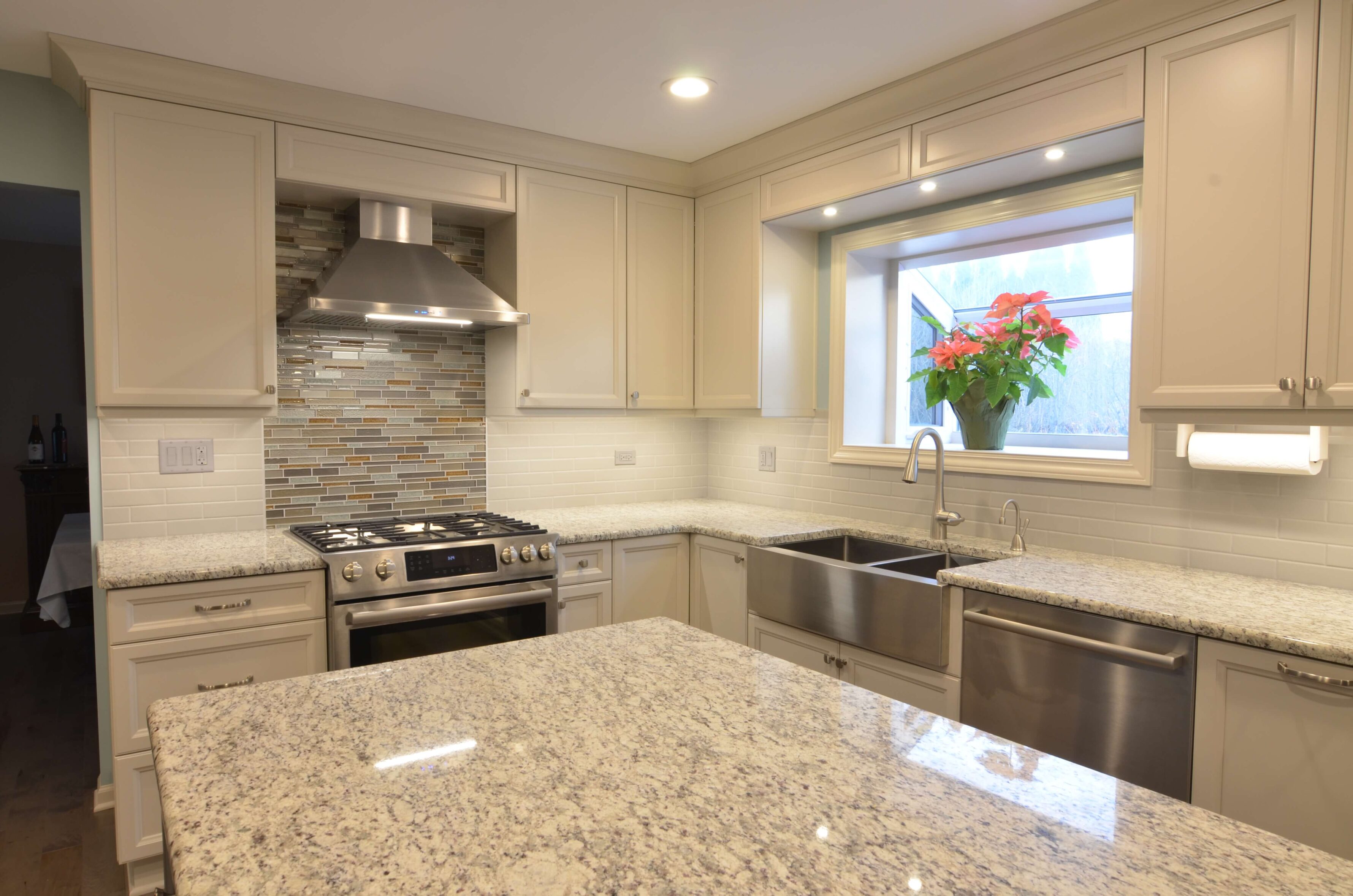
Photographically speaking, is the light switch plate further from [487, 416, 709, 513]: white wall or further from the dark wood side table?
the dark wood side table

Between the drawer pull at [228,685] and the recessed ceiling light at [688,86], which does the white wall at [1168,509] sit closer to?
the recessed ceiling light at [688,86]

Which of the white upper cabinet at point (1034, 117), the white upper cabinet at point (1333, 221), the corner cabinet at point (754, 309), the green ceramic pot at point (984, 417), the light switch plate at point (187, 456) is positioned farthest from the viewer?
the corner cabinet at point (754, 309)

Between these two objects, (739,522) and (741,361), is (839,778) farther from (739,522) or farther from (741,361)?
(741,361)

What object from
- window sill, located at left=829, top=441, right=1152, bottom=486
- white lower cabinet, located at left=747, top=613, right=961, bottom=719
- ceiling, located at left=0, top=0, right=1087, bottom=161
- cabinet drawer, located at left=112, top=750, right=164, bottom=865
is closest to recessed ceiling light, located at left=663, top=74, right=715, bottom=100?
ceiling, located at left=0, top=0, right=1087, bottom=161

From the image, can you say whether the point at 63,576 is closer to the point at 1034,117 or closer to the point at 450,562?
the point at 450,562

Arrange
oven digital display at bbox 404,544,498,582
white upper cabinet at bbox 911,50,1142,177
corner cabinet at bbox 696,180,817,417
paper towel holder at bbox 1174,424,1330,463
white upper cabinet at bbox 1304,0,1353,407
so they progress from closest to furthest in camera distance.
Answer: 1. white upper cabinet at bbox 1304,0,1353,407
2. paper towel holder at bbox 1174,424,1330,463
3. white upper cabinet at bbox 911,50,1142,177
4. oven digital display at bbox 404,544,498,582
5. corner cabinet at bbox 696,180,817,417

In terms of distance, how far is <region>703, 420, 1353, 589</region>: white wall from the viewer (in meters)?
2.12

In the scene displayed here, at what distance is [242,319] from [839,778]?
2572mm

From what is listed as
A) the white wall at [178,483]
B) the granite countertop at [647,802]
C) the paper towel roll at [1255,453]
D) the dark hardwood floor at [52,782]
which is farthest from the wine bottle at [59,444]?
the paper towel roll at [1255,453]

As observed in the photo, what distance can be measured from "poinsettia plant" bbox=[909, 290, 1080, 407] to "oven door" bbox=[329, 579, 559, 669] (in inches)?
66.0

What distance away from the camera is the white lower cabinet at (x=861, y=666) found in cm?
231

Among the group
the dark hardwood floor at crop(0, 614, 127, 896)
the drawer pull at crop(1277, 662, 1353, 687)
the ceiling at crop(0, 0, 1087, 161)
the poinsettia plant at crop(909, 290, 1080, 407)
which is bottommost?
the dark hardwood floor at crop(0, 614, 127, 896)

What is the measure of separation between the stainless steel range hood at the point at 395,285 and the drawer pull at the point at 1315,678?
251 cm

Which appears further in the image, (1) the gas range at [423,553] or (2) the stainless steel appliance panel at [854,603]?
(1) the gas range at [423,553]
